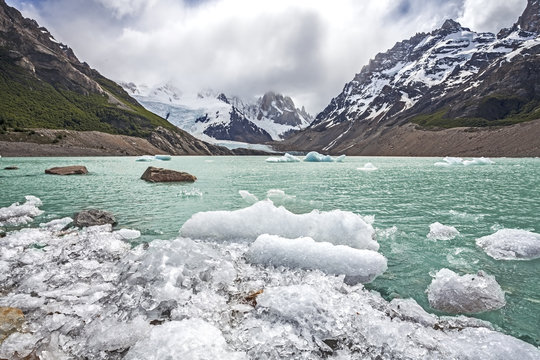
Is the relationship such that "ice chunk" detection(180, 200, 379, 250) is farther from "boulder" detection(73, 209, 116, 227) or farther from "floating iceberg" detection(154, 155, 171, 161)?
"floating iceberg" detection(154, 155, 171, 161)

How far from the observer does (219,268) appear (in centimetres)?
689

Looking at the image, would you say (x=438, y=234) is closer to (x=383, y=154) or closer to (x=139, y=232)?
(x=139, y=232)

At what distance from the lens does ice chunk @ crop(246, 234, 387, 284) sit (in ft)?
→ 22.9

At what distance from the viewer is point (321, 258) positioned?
7.28m

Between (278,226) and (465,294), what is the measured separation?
5.34 meters

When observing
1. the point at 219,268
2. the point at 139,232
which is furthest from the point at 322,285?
the point at 139,232

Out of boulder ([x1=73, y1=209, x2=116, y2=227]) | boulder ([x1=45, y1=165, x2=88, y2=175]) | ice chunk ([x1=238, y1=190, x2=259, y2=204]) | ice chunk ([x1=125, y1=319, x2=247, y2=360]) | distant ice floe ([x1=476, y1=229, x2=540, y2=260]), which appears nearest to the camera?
ice chunk ([x1=125, y1=319, x2=247, y2=360])

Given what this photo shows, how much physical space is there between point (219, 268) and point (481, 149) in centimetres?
15153

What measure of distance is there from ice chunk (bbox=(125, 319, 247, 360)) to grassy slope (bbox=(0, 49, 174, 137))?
418 ft

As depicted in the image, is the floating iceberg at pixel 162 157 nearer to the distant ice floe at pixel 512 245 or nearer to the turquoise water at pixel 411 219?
the turquoise water at pixel 411 219

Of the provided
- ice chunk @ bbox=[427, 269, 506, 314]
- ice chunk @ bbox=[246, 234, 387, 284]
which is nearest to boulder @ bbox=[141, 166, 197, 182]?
ice chunk @ bbox=[246, 234, 387, 284]

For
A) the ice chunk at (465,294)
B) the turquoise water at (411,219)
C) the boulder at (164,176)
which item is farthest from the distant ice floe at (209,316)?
the boulder at (164,176)

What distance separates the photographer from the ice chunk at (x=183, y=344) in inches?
157

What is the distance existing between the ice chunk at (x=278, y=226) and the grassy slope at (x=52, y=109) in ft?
404
